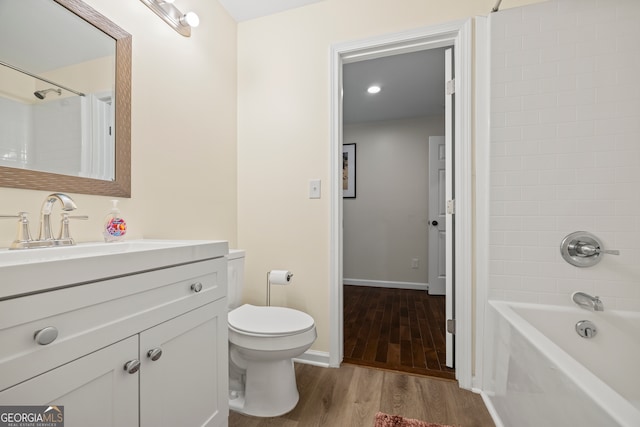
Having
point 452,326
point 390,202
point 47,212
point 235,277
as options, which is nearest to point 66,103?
point 47,212

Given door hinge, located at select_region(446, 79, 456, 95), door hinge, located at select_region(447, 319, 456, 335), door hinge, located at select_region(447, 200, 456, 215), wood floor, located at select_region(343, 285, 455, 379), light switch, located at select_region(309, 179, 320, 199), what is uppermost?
door hinge, located at select_region(446, 79, 456, 95)

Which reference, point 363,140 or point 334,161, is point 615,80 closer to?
point 334,161

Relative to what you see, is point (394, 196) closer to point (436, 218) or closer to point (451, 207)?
point (436, 218)

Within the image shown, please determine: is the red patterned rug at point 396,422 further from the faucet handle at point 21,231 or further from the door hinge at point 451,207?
the faucet handle at point 21,231

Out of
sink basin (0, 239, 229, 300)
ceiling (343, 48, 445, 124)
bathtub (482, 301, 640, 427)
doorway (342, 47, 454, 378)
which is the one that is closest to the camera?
sink basin (0, 239, 229, 300)

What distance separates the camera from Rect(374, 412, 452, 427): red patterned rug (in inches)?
50.8

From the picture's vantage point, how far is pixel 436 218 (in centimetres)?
358

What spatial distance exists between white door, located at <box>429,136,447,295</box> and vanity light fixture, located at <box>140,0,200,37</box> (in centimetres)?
289

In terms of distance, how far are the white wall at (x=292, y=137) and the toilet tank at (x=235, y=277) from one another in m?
0.32

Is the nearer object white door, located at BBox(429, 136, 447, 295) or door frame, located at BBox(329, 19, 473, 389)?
door frame, located at BBox(329, 19, 473, 389)

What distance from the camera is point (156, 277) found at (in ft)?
2.80

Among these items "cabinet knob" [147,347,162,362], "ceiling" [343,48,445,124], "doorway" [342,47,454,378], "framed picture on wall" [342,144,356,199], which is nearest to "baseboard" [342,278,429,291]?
"doorway" [342,47,454,378]

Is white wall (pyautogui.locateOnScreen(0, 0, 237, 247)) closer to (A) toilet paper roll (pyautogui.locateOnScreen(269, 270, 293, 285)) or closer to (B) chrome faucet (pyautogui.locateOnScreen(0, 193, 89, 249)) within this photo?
(B) chrome faucet (pyautogui.locateOnScreen(0, 193, 89, 249))

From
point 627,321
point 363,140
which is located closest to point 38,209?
point 627,321
